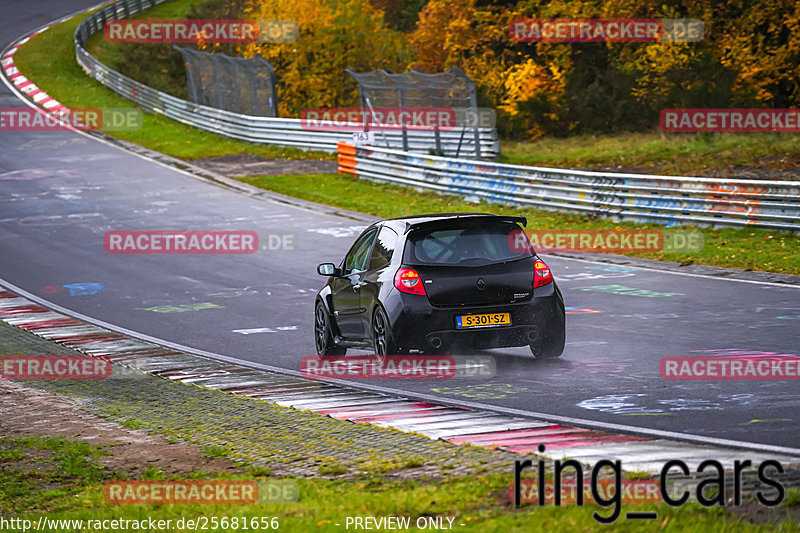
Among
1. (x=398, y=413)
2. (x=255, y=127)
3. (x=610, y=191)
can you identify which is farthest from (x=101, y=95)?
(x=398, y=413)

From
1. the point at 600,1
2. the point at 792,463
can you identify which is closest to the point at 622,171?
the point at 600,1

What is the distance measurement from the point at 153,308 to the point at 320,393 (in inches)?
279

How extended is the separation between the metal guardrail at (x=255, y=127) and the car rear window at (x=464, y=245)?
19674mm

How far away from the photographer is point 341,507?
21.2 feet

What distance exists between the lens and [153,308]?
684 inches

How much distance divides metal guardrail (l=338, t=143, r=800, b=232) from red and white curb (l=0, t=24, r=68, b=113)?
18935 mm

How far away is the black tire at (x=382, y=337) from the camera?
11.4 meters

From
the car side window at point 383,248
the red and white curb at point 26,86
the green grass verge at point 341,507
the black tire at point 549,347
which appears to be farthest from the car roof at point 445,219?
the red and white curb at point 26,86

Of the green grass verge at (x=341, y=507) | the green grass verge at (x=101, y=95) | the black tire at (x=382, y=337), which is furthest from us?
the green grass verge at (x=101, y=95)

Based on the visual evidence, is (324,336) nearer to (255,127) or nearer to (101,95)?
(255,127)

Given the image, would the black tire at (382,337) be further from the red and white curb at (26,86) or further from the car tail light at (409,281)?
the red and white curb at (26,86)

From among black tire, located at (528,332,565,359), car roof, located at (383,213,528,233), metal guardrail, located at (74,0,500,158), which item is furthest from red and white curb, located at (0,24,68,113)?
black tire, located at (528,332,565,359)

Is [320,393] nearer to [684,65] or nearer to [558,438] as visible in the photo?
[558,438]

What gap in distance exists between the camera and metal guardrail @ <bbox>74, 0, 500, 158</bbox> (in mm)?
31844
